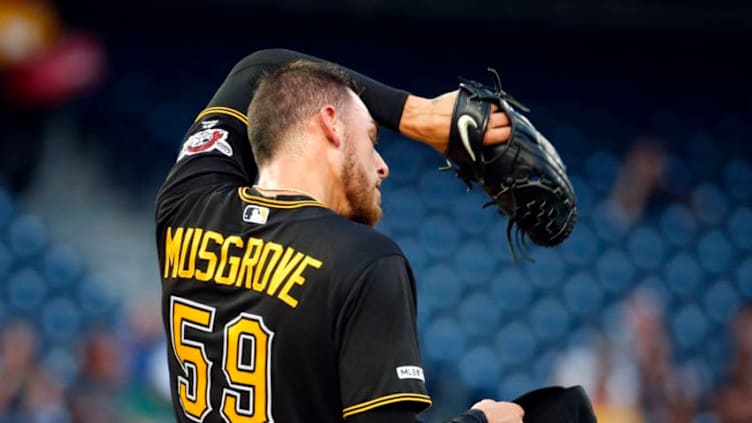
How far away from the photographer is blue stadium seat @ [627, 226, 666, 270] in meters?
8.16

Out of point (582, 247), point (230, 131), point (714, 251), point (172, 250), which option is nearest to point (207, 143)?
point (230, 131)

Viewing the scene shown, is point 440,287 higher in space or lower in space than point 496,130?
lower

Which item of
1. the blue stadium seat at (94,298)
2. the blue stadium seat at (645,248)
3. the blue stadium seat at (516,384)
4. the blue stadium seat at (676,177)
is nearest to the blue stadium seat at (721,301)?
the blue stadium seat at (645,248)

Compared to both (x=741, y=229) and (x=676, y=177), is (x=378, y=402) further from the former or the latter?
(x=741, y=229)

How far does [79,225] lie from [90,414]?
161cm

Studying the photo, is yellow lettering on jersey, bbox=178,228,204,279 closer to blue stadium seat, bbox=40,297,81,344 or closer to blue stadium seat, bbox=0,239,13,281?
blue stadium seat, bbox=40,297,81,344

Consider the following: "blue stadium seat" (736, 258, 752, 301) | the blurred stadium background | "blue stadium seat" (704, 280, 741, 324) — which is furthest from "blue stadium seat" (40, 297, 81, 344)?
"blue stadium seat" (736, 258, 752, 301)

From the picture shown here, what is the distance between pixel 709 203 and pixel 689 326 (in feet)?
3.10

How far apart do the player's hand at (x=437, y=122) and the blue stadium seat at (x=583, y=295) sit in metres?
5.64

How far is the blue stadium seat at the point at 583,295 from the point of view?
793 cm

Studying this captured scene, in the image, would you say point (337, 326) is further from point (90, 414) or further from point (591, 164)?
point (591, 164)

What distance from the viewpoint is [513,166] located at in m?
2.42

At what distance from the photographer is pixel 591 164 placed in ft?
27.3

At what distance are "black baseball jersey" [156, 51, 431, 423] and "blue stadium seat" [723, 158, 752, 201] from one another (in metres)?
6.80
